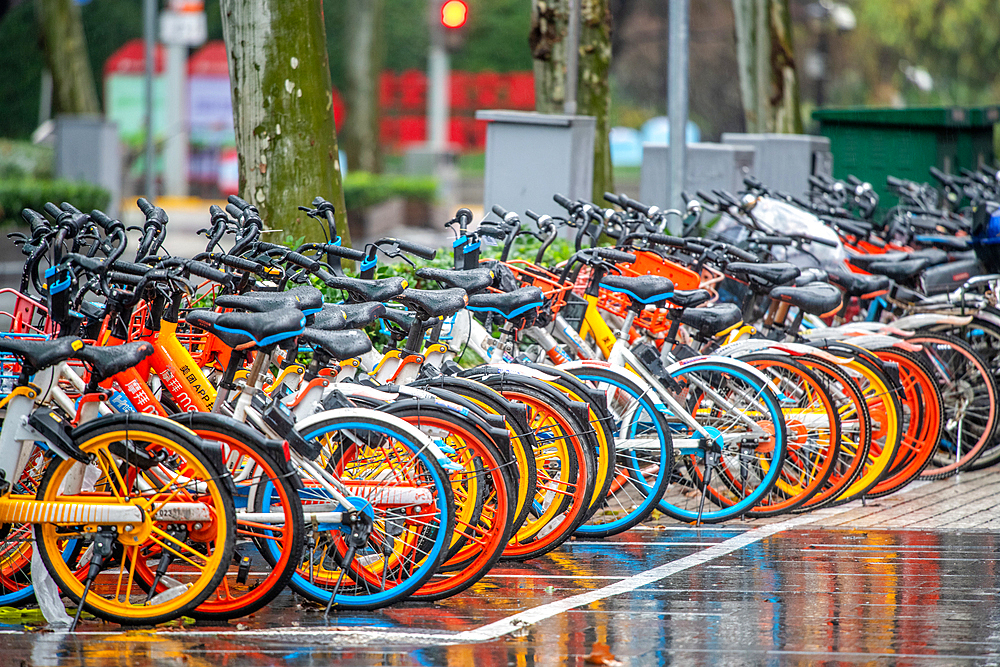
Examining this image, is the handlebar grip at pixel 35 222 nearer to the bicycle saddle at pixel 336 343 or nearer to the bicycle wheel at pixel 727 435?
the bicycle saddle at pixel 336 343

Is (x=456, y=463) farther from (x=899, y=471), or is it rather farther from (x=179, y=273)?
(x=899, y=471)

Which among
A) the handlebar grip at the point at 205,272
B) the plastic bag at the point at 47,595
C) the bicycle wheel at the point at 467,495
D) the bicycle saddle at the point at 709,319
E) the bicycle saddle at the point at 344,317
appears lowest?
the plastic bag at the point at 47,595

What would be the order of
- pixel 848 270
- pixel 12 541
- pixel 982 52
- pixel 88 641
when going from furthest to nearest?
1. pixel 982 52
2. pixel 848 270
3. pixel 12 541
4. pixel 88 641

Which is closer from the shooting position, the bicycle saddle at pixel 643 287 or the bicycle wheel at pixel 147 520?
the bicycle wheel at pixel 147 520

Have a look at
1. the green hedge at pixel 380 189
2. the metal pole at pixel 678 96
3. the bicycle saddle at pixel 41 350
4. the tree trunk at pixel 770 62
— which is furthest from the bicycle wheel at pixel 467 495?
the green hedge at pixel 380 189

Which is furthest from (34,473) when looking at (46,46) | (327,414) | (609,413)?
(46,46)

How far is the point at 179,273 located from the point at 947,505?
412 cm

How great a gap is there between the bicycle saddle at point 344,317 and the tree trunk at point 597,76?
6.11 meters

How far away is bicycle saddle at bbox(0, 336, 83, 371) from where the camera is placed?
4562 millimetres

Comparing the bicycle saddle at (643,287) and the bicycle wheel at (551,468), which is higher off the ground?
the bicycle saddle at (643,287)

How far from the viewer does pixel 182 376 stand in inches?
195

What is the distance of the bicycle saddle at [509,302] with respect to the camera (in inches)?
226

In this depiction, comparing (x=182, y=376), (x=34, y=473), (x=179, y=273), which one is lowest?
(x=34, y=473)

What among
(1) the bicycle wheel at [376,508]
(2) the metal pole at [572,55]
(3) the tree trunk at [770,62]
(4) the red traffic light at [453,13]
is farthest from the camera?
(4) the red traffic light at [453,13]
